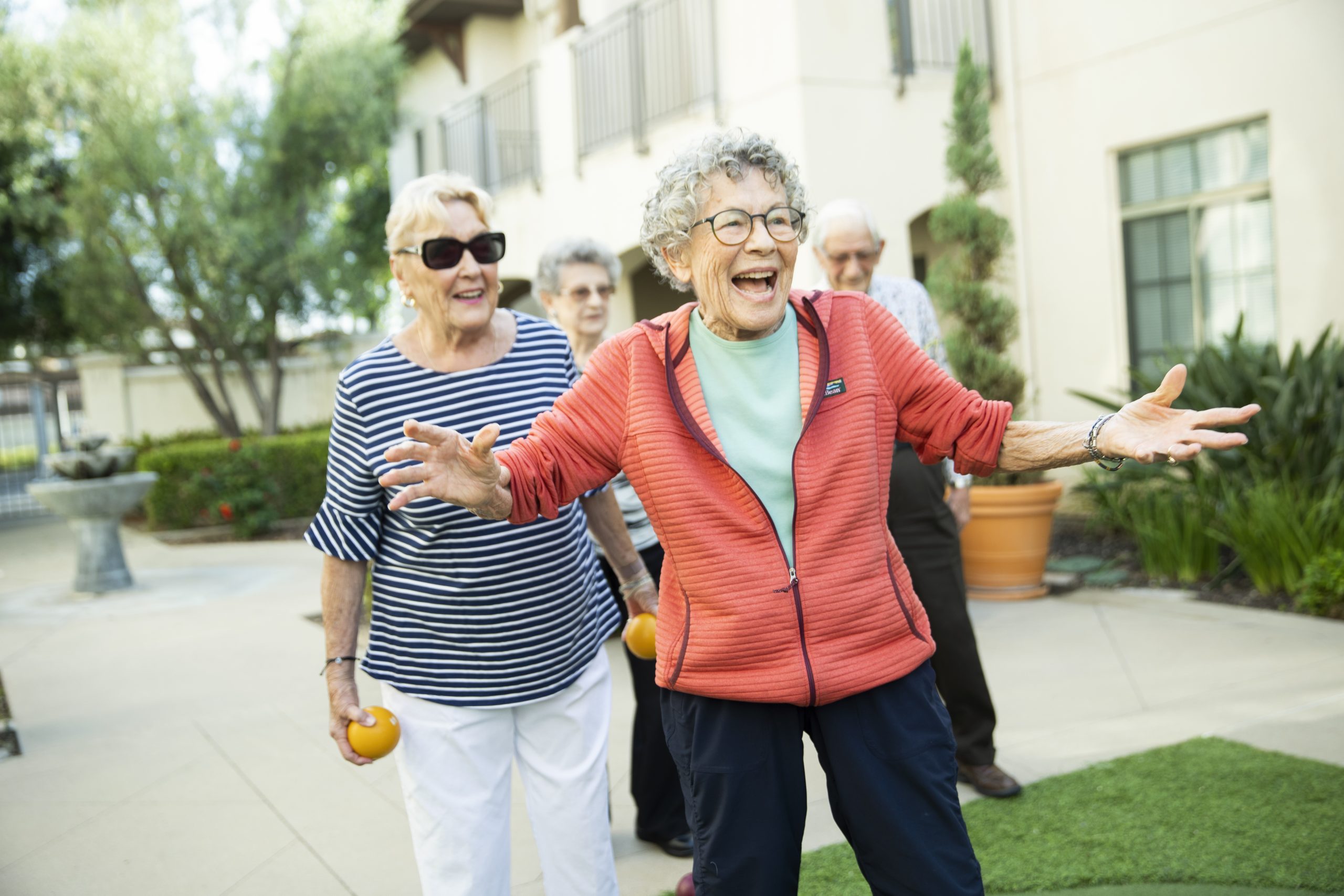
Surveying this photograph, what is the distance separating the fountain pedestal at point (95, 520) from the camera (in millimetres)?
9930

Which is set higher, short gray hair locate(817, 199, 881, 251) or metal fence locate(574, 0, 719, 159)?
metal fence locate(574, 0, 719, 159)

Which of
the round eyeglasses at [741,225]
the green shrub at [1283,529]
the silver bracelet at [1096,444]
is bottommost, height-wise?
the green shrub at [1283,529]

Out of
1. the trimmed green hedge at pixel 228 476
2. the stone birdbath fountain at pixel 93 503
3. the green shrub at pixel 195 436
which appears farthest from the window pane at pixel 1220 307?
the green shrub at pixel 195 436

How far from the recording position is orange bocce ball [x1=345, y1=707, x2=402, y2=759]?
2490 millimetres

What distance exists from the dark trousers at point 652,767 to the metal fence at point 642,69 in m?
6.95

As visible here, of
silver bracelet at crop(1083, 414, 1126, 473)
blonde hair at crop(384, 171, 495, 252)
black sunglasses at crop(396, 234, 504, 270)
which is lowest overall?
silver bracelet at crop(1083, 414, 1126, 473)

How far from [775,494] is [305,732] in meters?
4.02

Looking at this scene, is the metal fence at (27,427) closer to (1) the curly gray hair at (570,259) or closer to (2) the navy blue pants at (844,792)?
(1) the curly gray hair at (570,259)

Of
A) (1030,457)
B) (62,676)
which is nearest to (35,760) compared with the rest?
(62,676)

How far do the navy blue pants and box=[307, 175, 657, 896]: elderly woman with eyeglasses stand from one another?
0.63 meters

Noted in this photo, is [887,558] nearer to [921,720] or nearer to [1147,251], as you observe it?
[921,720]

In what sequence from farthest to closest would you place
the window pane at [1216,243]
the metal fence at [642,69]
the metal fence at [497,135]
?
the metal fence at [497,135] < the metal fence at [642,69] < the window pane at [1216,243]

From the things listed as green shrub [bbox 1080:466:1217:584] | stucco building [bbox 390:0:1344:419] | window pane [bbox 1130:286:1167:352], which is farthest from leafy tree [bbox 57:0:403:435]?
green shrub [bbox 1080:466:1217:584]

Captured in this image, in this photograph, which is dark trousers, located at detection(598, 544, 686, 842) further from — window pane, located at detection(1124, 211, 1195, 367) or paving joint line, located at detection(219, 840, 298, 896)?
window pane, located at detection(1124, 211, 1195, 367)
